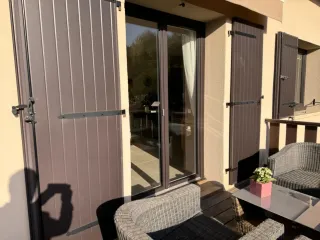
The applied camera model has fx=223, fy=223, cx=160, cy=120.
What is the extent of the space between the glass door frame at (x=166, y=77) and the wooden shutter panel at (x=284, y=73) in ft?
4.47

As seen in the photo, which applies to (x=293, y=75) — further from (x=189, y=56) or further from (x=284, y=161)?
(x=189, y=56)

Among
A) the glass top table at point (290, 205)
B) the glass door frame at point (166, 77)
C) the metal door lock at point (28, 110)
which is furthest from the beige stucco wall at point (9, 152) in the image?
the glass top table at point (290, 205)

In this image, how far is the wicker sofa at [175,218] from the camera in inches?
50.6

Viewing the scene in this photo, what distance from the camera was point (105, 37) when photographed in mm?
1735

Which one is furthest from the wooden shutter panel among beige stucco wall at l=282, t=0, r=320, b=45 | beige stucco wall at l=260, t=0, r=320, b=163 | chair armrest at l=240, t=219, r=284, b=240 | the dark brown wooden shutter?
chair armrest at l=240, t=219, r=284, b=240

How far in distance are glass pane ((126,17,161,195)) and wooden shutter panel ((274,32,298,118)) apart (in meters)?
2.09

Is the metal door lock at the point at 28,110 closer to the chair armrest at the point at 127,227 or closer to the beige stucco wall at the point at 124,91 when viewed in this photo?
the beige stucco wall at the point at 124,91

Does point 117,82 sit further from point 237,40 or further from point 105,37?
point 237,40

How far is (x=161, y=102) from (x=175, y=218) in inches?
55.5

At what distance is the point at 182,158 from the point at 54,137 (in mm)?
1921

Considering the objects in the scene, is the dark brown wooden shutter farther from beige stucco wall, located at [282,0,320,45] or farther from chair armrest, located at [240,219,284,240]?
chair armrest, located at [240,219,284,240]

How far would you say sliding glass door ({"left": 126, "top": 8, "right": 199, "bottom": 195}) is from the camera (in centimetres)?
253

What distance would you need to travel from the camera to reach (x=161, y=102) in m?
2.64

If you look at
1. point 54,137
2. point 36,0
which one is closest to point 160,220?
point 54,137
